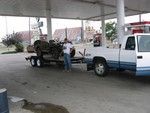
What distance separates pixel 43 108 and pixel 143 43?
4889 millimetres

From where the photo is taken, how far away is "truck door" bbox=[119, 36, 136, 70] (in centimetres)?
959

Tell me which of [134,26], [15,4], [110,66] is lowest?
[110,66]

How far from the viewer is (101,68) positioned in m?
11.5

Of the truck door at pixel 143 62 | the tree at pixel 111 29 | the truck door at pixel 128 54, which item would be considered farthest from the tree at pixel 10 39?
the truck door at pixel 143 62

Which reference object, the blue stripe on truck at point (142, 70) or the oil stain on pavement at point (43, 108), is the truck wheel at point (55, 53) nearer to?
the blue stripe on truck at point (142, 70)

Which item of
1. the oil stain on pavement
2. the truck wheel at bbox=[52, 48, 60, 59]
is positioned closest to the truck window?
the oil stain on pavement

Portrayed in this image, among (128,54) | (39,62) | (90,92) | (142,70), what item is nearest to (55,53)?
(39,62)

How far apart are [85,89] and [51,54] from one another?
7.92 metres

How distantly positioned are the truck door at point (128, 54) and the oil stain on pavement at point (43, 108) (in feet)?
13.2

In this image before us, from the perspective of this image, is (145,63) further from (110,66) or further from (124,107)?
(124,107)

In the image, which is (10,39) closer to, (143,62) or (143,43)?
(143,43)

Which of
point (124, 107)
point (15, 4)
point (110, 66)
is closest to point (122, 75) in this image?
point (110, 66)

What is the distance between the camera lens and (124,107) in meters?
6.62

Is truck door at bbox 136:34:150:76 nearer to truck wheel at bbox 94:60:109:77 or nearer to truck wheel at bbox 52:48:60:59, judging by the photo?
truck wheel at bbox 94:60:109:77
